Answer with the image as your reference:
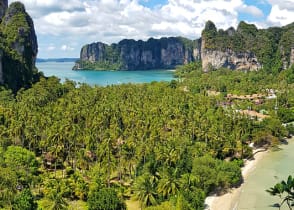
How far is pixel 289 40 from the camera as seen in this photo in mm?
185000

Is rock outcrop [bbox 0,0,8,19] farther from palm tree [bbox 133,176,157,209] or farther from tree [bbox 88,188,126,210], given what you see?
tree [bbox 88,188,126,210]

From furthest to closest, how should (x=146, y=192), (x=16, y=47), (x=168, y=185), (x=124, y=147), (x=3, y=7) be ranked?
(x=3, y=7), (x=16, y=47), (x=124, y=147), (x=168, y=185), (x=146, y=192)

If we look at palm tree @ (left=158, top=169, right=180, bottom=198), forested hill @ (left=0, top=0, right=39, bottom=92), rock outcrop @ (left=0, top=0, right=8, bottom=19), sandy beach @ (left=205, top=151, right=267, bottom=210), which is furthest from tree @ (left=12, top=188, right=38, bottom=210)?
rock outcrop @ (left=0, top=0, right=8, bottom=19)

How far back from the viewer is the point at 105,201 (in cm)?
4306

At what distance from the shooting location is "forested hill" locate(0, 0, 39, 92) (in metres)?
120

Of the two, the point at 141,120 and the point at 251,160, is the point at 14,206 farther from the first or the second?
the point at 251,160

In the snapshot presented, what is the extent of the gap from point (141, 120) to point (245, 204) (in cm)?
2773

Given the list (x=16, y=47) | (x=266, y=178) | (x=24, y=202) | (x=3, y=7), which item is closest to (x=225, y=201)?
(x=266, y=178)

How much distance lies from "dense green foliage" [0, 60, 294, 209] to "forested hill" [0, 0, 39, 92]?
23.8 metres

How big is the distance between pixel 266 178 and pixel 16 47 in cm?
10068

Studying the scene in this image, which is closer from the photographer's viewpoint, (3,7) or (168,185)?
(168,185)

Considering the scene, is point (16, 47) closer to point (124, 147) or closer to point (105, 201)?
point (124, 147)

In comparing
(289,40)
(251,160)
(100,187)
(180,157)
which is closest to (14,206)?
(100,187)

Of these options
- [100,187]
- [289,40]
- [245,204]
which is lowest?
[245,204]
